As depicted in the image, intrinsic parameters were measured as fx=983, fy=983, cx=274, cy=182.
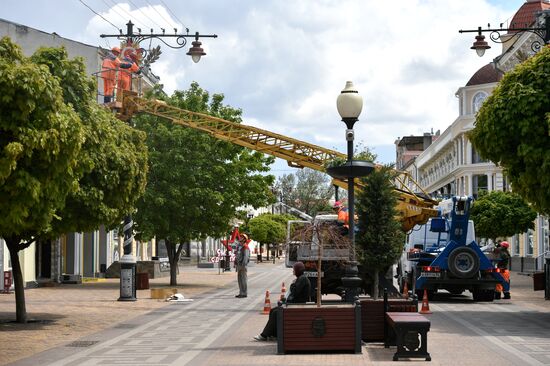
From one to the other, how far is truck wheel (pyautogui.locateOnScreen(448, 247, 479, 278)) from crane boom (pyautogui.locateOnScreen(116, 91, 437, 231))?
1.98 m

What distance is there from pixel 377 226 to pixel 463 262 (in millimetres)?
9261

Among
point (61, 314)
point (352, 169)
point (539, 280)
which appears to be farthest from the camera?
point (539, 280)

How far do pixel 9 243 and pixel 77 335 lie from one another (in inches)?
95.7

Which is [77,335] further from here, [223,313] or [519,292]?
[519,292]

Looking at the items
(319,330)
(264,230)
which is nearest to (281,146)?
(319,330)

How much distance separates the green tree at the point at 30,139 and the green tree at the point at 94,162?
3072mm

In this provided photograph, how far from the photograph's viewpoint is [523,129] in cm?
1975

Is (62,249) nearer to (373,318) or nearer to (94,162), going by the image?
(94,162)

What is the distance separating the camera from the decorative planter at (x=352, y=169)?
16.1 meters

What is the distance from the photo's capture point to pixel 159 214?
116 ft

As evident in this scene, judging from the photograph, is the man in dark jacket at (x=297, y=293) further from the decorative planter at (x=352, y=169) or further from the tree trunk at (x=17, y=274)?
the tree trunk at (x=17, y=274)

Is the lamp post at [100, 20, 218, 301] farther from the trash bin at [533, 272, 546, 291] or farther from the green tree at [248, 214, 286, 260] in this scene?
the green tree at [248, 214, 286, 260]

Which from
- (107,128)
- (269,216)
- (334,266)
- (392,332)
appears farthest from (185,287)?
(269,216)

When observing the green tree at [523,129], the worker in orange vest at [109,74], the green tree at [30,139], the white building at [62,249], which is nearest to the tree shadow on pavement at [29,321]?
the green tree at [30,139]
